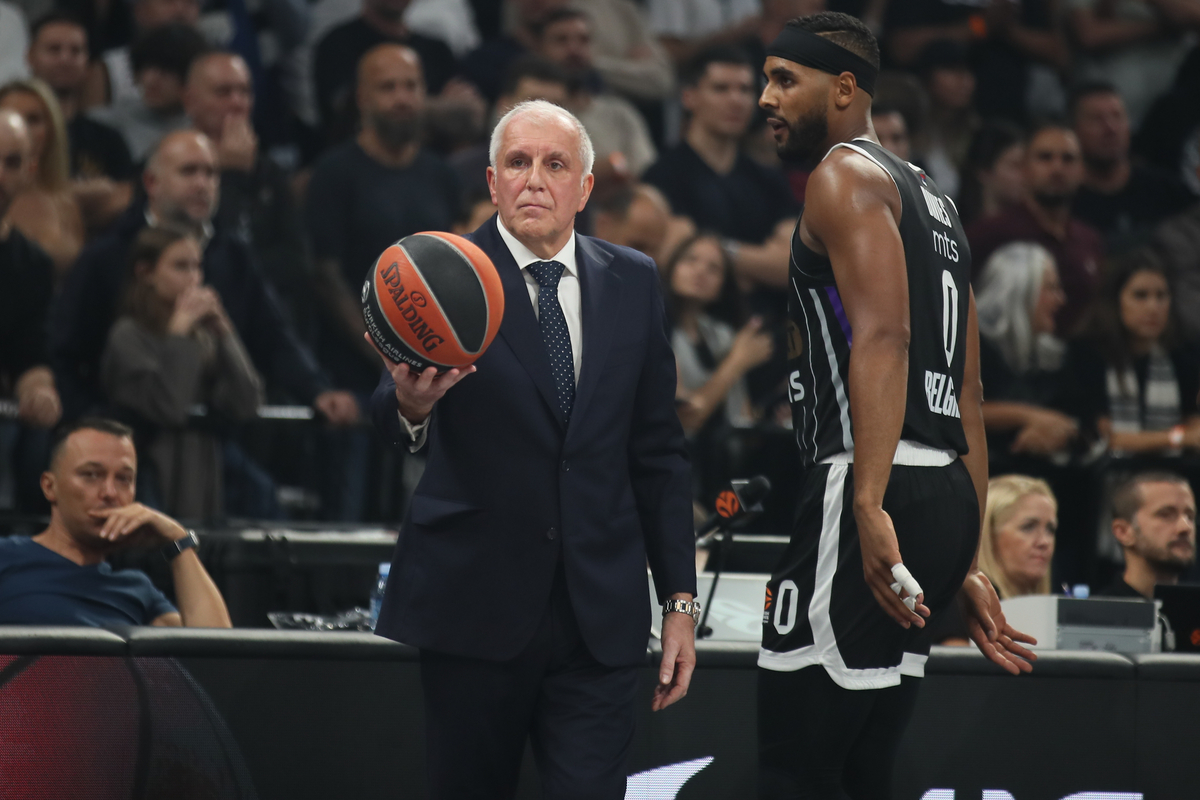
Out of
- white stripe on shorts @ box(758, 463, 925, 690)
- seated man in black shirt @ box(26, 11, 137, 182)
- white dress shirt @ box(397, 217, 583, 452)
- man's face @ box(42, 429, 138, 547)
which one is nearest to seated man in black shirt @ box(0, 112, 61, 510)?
seated man in black shirt @ box(26, 11, 137, 182)

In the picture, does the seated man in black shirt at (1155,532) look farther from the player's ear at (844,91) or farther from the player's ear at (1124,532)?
the player's ear at (844,91)

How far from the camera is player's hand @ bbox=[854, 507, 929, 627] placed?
2.73 m

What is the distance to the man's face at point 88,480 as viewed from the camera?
4.71m

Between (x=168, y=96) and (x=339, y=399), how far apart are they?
7.00ft

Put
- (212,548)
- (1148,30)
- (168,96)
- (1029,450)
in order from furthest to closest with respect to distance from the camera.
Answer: (1148,30)
(168,96)
(1029,450)
(212,548)

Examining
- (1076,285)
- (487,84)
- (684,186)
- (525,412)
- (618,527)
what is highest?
(487,84)

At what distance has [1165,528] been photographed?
222 inches

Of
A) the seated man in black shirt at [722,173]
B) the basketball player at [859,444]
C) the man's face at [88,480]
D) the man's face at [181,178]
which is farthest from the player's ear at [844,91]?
the seated man in black shirt at [722,173]

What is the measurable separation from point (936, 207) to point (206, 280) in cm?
434

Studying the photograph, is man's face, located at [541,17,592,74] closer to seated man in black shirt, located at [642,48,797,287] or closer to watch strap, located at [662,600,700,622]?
seated man in black shirt, located at [642,48,797,287]

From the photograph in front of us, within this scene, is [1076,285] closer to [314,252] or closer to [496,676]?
[314,252]

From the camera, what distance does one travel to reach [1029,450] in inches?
274

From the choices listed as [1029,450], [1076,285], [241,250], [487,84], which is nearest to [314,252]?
[241,250]

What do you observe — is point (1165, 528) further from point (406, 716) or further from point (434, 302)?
point (434, 302)
